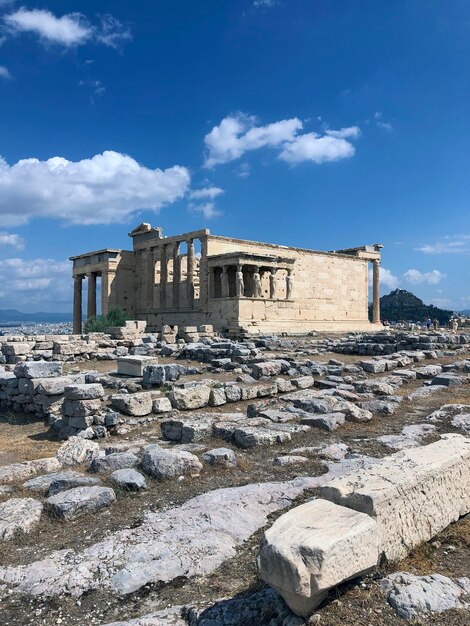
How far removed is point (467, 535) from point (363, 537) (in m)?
1.37

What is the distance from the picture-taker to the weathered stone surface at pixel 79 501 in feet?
15.0

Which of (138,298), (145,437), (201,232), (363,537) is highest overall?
(201,232)

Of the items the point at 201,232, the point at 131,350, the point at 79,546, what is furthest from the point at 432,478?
the point at 201,232

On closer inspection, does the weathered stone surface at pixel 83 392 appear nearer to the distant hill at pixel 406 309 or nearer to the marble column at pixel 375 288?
the marble column at pixel 375 288

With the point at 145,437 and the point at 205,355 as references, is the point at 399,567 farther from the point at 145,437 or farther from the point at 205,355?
the point at 205,355

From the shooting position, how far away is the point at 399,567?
3340 mm

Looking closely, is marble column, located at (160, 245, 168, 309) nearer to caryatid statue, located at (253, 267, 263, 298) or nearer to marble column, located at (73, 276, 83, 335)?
marble column, located at (73, 276, 83, 335)

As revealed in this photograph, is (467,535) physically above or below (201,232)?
below

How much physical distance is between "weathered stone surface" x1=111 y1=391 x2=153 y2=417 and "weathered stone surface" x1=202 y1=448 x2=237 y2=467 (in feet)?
10.3

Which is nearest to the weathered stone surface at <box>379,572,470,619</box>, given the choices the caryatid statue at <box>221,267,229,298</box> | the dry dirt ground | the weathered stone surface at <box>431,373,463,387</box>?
the dry dirt ground

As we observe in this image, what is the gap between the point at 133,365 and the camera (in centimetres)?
1325

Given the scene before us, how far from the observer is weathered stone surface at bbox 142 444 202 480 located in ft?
18.0

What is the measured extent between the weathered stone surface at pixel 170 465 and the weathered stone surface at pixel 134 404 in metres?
3.07

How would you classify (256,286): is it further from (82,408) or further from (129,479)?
(129,479)
